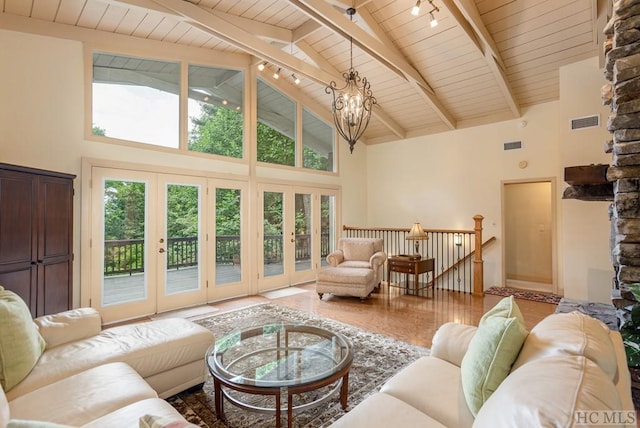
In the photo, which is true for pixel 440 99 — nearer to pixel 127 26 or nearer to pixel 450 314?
pixel 450 314

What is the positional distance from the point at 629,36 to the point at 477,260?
3.72 m

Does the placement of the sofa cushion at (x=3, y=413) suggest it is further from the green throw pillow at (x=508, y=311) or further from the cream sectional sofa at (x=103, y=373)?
the green throw pillow at (x=508, y=311)

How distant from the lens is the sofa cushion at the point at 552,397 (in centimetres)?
72

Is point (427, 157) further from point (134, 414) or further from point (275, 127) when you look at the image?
point (134, 414)

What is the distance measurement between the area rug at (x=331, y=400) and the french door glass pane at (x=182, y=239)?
37.6 inches

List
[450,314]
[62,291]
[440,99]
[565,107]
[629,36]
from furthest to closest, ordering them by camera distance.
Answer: [440,99], [565,107], [450,314], [62,291], [629,36]

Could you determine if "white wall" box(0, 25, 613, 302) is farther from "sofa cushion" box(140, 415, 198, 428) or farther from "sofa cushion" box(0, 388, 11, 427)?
"sofa cushion" box(140, 415, 198, 428)

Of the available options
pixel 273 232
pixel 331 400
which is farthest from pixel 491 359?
pixel 273 232

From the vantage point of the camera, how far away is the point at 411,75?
16.5 ft

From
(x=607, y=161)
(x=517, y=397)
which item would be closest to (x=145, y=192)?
(x=517, y=397)

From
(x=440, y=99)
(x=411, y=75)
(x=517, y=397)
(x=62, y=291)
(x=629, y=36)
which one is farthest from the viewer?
(x=440, y=99)

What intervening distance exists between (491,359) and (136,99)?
5.06 m

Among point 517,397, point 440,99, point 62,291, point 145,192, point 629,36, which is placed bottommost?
point 62,291

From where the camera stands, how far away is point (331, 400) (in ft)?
7.44
